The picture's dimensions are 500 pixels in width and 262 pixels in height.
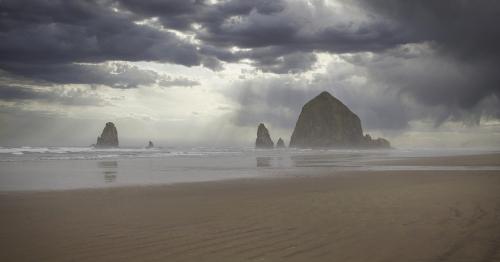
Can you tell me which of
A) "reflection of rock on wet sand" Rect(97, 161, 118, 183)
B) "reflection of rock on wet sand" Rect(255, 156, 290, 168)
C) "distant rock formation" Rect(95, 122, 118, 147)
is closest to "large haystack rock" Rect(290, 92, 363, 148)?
"distant rock formation" Rect(95, 122, 118, 147)

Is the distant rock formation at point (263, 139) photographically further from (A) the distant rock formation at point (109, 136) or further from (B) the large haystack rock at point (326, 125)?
(A) the distant rock formation at point (109, 136)

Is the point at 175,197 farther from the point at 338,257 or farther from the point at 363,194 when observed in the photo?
the point at 338,257

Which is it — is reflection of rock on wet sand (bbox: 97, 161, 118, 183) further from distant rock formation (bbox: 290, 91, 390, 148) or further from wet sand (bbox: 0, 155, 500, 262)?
distant rock formation (bbox: 290, 91, 390, 148)

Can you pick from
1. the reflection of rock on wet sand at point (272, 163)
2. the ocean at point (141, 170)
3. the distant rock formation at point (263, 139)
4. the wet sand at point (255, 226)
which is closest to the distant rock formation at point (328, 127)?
the distant rock formation at point (263, 139)

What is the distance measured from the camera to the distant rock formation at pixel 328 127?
496 feet

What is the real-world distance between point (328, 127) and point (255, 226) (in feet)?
495

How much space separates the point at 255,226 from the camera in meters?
7.49

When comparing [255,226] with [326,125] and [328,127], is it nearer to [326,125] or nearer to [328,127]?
[328,127]

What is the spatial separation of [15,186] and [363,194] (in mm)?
13538

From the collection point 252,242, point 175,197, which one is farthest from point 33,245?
point 175,197

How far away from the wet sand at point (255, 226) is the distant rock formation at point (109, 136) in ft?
306

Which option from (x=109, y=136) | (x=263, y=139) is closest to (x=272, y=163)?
(x=109, y=136)

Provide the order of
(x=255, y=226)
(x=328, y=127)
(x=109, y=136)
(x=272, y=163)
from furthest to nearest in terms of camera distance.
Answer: (x=328, y=127), (x=109, y=136), (x=272, y=163), (x=255, y=226)

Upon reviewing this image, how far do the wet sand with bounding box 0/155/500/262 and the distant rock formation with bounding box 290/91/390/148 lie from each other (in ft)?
458
